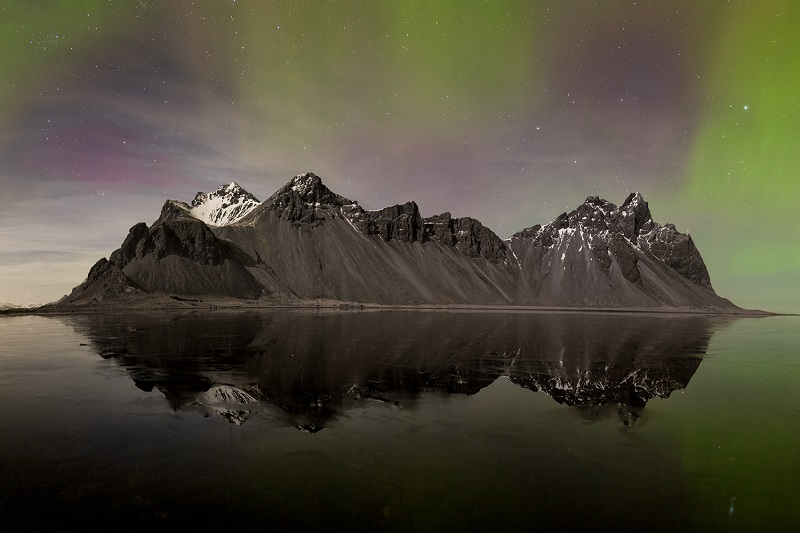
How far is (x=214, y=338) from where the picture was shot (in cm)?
3947

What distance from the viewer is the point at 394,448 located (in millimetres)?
11078

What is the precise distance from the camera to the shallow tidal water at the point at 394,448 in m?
7.85

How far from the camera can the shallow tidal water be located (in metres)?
7.85

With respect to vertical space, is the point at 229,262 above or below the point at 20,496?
above

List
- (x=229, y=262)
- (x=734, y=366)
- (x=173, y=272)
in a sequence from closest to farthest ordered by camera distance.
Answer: (x=734, y=366), (x=173, y=272), (x=229, y=262)

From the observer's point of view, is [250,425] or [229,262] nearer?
[250,425]

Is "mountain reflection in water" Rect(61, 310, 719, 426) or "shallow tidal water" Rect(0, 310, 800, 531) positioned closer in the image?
"shallow tidal water" Rect(0, 310, 800, 531)

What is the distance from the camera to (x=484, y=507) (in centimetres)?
809

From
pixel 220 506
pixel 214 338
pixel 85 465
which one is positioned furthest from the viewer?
pixel 214 338

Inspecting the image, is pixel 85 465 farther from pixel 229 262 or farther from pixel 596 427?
pixel 229 262

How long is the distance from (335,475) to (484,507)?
3.24m

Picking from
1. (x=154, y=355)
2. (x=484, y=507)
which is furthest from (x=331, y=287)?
(x=484, y=507)

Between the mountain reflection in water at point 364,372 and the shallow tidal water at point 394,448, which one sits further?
the mountain reflection in water at point 364,372

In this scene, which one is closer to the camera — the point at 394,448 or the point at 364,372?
the point at 394,448
